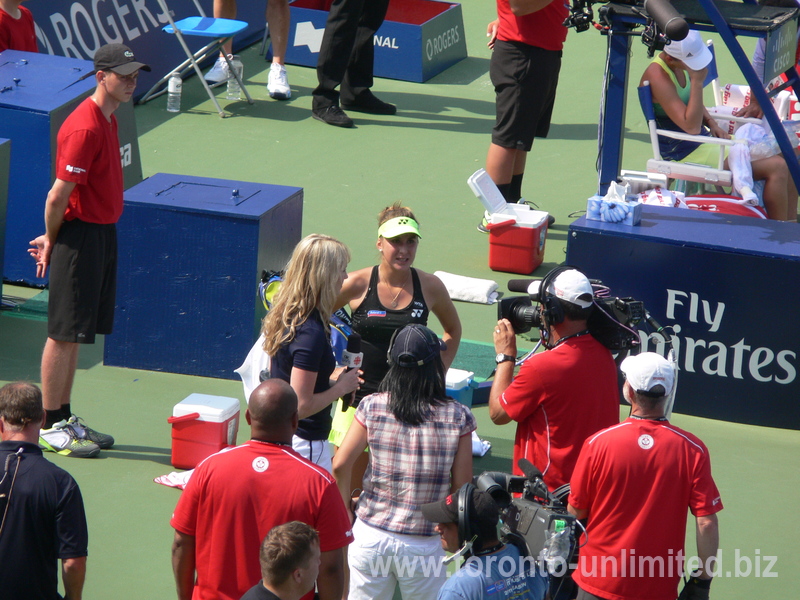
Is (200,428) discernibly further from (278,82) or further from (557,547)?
(278,82)

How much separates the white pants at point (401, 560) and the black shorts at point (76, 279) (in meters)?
2.29

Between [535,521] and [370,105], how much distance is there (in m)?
8.03

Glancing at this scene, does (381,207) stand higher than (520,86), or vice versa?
(520,86)

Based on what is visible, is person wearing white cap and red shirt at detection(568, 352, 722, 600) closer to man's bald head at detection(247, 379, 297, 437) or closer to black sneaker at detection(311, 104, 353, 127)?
man's bald head at detection(247, 379, 297, 437)

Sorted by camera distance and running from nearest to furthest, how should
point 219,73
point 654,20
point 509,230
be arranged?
point 654,20 → point 509,230 → point 219,73

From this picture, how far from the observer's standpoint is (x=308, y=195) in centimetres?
912

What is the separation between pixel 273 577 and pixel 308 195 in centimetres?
627

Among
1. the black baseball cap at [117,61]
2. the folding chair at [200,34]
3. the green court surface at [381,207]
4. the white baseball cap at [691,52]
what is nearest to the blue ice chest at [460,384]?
the green court surface at [381,207]

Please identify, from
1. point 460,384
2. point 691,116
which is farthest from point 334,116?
point 460,384

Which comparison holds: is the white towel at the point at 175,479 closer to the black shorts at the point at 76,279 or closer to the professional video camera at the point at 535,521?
the black shorts at the point at 76,279

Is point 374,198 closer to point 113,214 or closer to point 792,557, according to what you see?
point 113,214

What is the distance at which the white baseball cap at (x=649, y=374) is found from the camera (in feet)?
12.7

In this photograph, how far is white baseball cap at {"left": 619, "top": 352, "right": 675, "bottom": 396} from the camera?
3863 mm

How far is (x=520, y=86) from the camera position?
828cm
